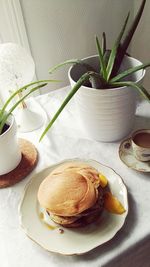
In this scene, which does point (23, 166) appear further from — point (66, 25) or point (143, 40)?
point (143, 40)

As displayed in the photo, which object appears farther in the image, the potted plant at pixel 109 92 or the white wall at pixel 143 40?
the white wall at pixel 143 40

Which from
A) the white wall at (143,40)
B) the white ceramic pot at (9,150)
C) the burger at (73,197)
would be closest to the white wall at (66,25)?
the white wall at (143,40)

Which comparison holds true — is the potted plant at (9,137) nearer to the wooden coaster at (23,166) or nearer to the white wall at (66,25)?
the wooden coaster at (23,166)

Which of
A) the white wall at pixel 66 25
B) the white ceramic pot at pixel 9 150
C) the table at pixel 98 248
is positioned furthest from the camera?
the white wall at pixel 66 25

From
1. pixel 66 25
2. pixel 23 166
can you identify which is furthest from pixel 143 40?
pixel 23 166

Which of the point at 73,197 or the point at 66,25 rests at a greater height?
the point at 66,25

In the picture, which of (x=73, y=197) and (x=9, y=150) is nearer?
(x=73, y=197)
